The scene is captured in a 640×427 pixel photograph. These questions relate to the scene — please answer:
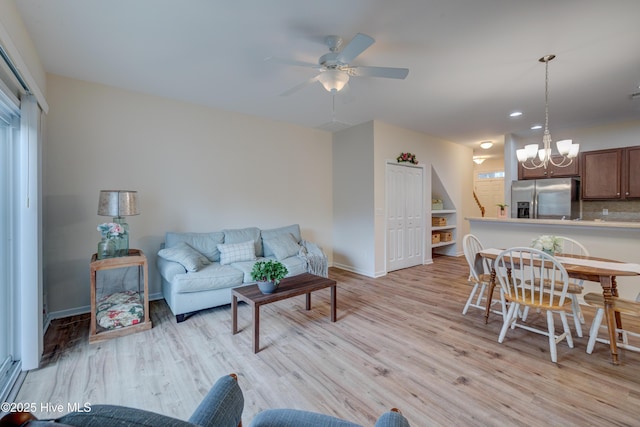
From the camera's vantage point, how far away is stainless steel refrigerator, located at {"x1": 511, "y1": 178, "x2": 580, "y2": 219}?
16.6ft

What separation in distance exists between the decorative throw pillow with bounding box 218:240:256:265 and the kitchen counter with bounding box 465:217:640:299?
11.6 feet

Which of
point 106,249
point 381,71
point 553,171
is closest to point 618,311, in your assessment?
point 381,71

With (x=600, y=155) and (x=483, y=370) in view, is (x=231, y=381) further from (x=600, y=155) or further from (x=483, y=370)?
(x=600, y=155)

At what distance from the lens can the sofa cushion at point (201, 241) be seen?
3.63m

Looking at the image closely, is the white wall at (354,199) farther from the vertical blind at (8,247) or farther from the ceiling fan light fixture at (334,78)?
the vertical blind at (8,247)

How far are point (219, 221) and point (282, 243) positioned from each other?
103 centimetres

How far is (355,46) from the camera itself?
205 cm

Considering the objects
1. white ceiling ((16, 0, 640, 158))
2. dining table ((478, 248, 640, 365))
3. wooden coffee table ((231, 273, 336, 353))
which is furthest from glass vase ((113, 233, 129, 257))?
dining table ((478, 248, 640, 365))

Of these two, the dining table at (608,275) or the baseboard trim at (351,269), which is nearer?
the dining table at (608,275)

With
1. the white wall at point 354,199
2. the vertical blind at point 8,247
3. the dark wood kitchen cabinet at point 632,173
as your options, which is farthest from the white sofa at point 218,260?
the dark wood kitchen cabinet at point 632,173

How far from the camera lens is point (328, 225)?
557cm

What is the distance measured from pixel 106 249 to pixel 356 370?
267 cm

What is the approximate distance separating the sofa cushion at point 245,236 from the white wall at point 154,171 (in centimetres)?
25

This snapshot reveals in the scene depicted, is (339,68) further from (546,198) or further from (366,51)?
(546,198)
